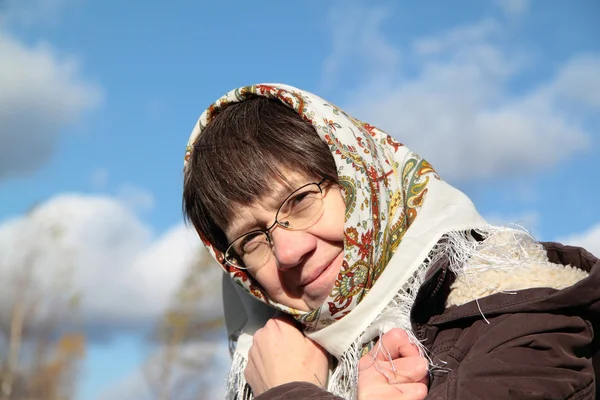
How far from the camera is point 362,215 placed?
228 cm

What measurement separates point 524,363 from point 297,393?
629 millimetres

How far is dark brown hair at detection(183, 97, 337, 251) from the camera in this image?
2.36 m

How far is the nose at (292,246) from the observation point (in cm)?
227

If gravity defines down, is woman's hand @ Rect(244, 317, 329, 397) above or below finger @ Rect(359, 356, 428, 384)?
above

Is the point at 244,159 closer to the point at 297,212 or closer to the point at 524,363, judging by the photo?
the point at 297,212

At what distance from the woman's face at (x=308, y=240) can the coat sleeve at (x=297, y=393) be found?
1.27 feet

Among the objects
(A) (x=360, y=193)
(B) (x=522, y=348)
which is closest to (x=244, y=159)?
(A) (x=360, y=193)

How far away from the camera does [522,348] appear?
5.92 feet

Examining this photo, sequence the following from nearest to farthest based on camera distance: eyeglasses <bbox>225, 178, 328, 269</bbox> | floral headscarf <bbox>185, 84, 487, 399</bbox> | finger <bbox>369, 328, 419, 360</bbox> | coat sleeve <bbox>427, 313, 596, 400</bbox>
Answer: coat sleeve <bbox>427, 313, 596, 400</bbox>, finger <bbox>369, 328, 419, 360</bbox>, floral headscarf <bbox>185, 84, 487, 399</bbox>, eyeglasses <bbox>225, 178, 328, 269</bbox>

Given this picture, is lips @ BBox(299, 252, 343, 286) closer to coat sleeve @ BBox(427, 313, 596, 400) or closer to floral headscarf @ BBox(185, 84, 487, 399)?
floral headscarf @ BBox(185, 84, 487, 399)

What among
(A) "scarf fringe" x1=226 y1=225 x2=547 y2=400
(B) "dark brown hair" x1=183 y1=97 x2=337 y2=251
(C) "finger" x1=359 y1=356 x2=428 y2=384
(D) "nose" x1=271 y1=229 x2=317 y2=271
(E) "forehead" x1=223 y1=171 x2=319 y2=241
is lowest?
(C) "finger" x1=359 y1=356 x2=428 y2=384

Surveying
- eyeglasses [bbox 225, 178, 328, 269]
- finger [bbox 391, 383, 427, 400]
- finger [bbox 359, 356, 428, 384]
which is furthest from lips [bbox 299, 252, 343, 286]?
finger [bbox 391, 383, 427, 400]

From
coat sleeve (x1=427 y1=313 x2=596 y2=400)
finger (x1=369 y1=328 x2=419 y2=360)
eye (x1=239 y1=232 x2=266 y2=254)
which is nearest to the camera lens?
coat sleeve (x1=427 y1=313 x2=596 y2=400)

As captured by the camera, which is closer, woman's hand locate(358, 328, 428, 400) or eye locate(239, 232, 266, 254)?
woman's hand locate(358, 328, 428, 400)
